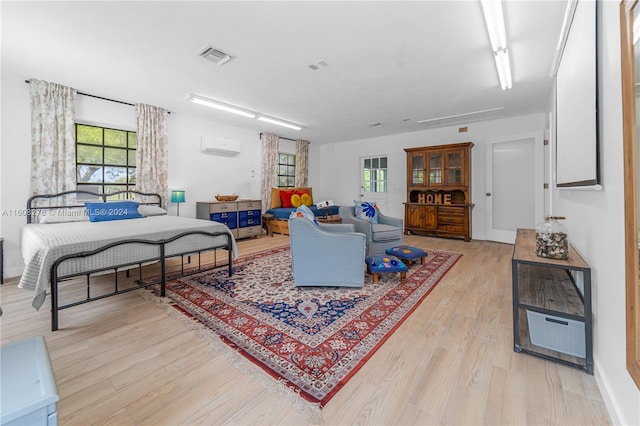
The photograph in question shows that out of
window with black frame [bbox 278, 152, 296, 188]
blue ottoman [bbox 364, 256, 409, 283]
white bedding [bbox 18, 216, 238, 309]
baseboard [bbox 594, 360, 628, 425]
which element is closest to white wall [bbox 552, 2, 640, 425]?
baseboard [bbox 594, 360, 628, 425]

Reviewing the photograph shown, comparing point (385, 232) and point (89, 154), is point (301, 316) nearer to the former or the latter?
point (385, 232)

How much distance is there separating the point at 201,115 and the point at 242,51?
9.25 ft

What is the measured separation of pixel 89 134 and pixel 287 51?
3642mm

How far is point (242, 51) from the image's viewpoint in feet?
9.37

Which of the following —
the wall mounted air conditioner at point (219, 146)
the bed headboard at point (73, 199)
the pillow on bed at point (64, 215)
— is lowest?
the pillow on bed at point (64, 215)

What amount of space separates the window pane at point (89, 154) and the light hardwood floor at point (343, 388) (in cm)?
262

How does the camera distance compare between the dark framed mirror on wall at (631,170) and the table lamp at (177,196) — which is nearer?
the dark framed mirror on wall at (631,170)

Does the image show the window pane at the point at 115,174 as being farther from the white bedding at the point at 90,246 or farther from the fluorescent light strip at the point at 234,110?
the fluorescent light strip at the point at 234,110

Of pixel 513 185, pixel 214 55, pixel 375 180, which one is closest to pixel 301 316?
pixel 214 55

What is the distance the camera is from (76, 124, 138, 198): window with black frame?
418cm

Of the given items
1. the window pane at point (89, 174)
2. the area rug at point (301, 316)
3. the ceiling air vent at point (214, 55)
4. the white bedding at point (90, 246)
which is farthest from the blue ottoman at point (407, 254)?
the window pane at point (89, 174)

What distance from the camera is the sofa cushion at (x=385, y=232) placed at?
4.04 m

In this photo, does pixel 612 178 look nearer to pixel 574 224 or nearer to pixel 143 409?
pixel 574 224

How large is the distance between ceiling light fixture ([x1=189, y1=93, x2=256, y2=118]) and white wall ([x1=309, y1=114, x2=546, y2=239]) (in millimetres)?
3454
